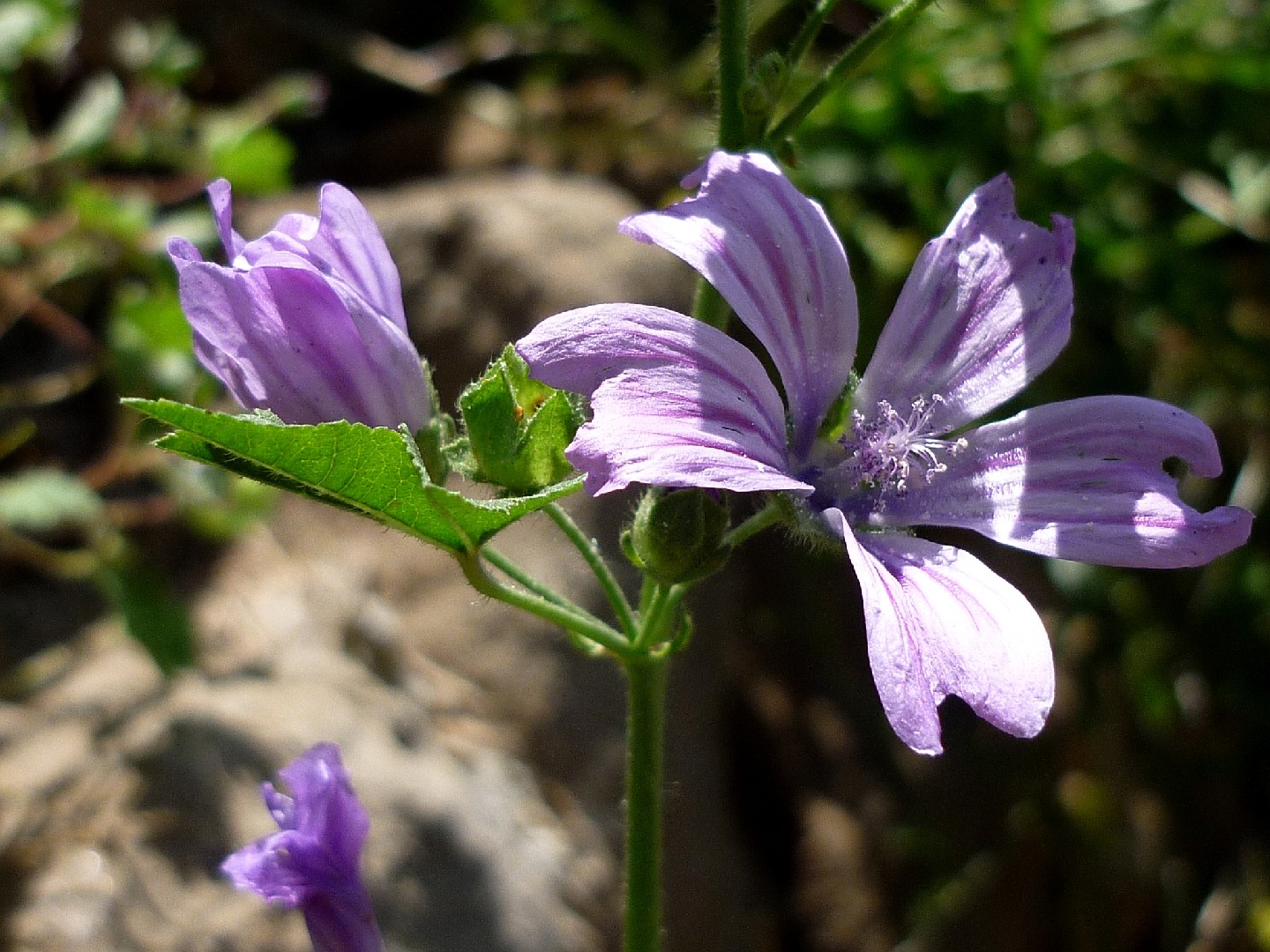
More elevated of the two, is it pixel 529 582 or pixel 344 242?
pixel 344 242

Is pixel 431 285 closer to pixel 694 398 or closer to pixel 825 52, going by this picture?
pixel 825 52

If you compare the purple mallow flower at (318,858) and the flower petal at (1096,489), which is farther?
the purple mallow flower at (318,858)

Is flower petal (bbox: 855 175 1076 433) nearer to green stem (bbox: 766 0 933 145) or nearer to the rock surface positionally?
green stem (bbox: 766 0 933 145)

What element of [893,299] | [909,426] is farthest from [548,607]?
[893,299]

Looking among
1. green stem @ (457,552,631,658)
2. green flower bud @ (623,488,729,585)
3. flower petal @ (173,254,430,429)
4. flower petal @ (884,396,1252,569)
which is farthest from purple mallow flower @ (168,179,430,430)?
flower petal @ (884,396,1252,569)

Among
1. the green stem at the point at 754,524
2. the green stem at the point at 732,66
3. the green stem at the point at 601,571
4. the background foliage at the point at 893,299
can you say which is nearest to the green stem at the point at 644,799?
the green stem at the point at 601,571

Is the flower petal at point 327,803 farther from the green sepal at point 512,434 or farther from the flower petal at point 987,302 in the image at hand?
the flower petal at point 987,302

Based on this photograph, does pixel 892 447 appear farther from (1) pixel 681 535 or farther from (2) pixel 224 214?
(2) pixel 224 214
